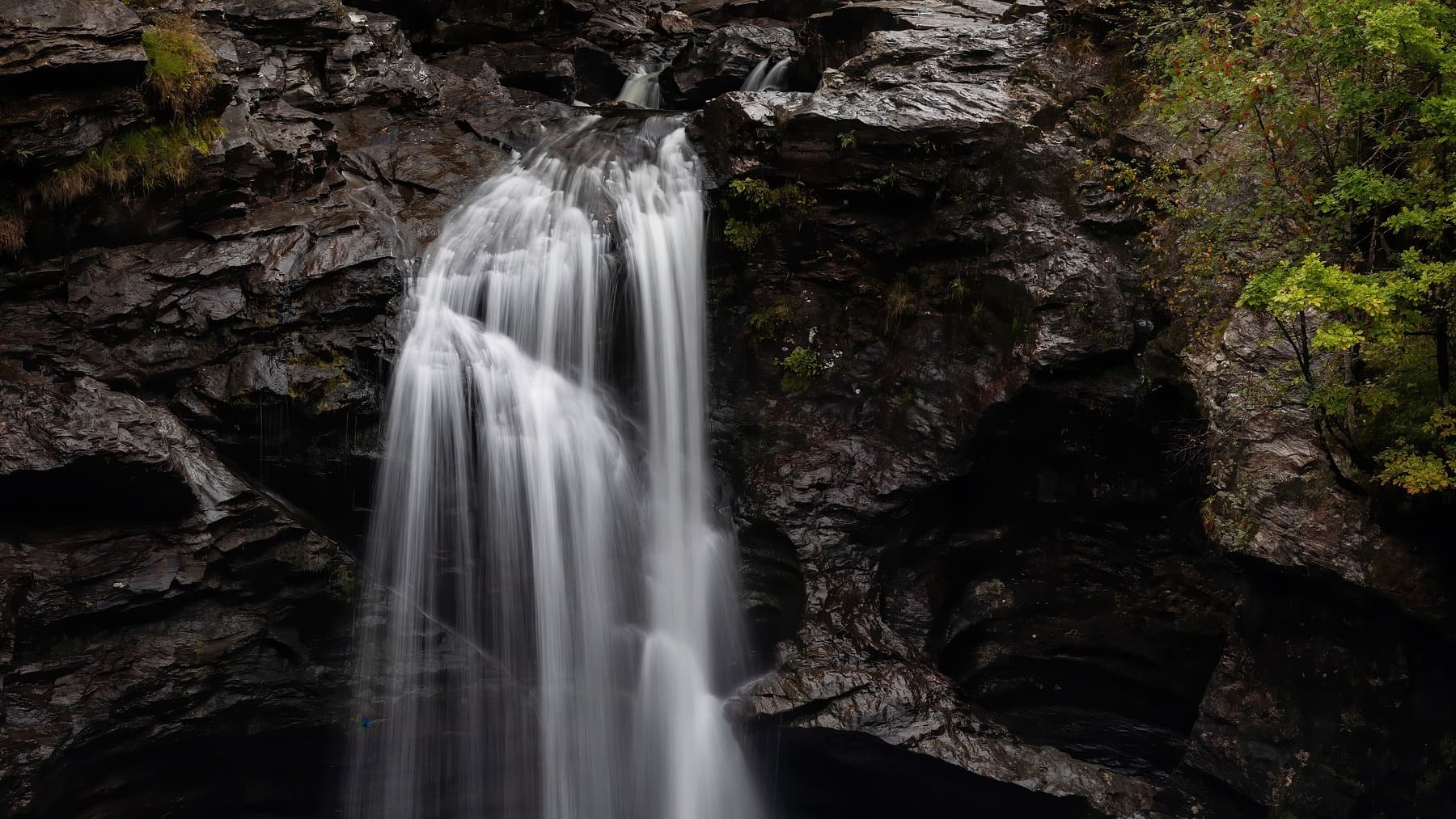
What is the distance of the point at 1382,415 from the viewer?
7156 mm

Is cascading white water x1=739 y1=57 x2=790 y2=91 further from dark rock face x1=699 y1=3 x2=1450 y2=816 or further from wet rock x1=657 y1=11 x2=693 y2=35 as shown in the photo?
dark rock face x1=699 y1=3 x2=1450 y2=816

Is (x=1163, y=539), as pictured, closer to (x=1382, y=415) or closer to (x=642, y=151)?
(x=1382, y=415)

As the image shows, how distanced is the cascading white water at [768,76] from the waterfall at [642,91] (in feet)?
5.00

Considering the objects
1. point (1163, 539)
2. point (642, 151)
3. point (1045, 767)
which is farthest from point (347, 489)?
point (1163, 539)

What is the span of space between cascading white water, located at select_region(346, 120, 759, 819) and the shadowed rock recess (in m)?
0.38

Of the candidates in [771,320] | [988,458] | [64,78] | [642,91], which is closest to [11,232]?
[64,78]

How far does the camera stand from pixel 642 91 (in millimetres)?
16141

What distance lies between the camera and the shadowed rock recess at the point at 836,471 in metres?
7.68

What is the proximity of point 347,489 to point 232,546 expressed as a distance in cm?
114

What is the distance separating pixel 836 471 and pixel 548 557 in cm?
310

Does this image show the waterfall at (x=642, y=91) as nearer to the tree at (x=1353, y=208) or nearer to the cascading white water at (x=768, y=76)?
the cascading white water at (x=768, y=76)

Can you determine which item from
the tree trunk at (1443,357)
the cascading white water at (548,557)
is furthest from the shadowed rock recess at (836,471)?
the tree trunk at (1443,357)

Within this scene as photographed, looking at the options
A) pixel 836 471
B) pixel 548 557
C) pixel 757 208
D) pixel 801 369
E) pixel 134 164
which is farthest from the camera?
pixel 757 208

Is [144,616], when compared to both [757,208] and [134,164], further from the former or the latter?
[757,208]
